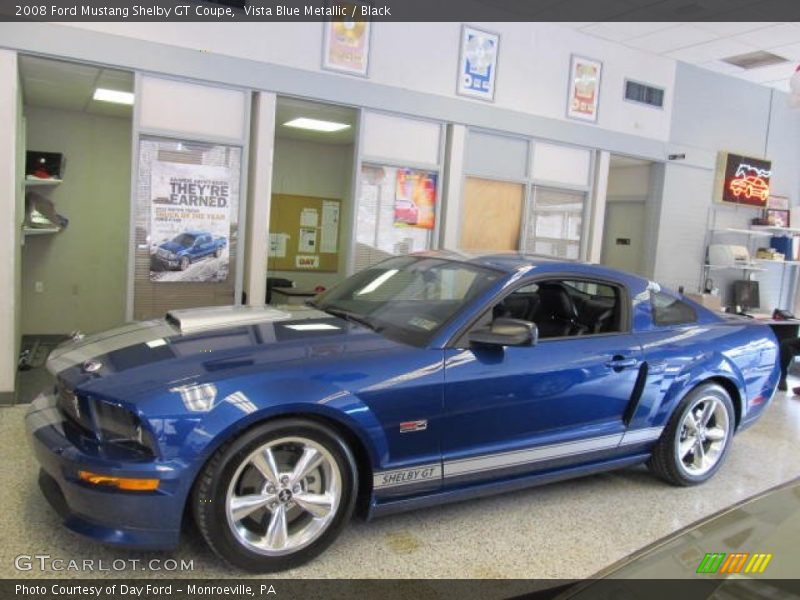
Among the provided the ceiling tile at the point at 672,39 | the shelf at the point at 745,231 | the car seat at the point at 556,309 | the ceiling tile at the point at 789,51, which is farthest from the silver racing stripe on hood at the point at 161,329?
the shelf at the point at 745,231

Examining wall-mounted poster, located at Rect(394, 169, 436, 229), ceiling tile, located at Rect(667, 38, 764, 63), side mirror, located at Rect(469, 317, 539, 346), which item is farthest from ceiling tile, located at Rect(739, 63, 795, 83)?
side mirror, located at Rect(469, 317, 539, 346)

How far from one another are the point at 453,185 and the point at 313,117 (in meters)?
2.00

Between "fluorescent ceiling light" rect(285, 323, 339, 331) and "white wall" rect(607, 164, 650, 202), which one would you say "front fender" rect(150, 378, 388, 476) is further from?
"white wall" rect(607, 164, 650, 202)

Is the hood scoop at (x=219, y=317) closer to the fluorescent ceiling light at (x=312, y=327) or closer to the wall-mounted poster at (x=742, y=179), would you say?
the fluorescent ceiling light at (x=312, y=327)

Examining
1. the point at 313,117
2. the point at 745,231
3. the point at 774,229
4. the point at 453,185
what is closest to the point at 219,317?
the point at 453,185

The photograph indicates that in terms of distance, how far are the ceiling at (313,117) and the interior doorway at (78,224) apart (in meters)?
1.80

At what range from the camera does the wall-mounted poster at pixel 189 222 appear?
16.8 ft

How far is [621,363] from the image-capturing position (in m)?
3.36

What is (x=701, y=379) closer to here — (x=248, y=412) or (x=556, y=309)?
(x=556, y=309)

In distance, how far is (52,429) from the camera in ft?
8.36

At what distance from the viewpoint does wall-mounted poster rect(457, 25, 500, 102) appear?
6387mm

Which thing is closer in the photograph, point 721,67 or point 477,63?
point 477,63

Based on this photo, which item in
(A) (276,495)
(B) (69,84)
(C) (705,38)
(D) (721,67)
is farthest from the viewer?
(D) (721,67)

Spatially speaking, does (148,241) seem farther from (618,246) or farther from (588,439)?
(618,246)
